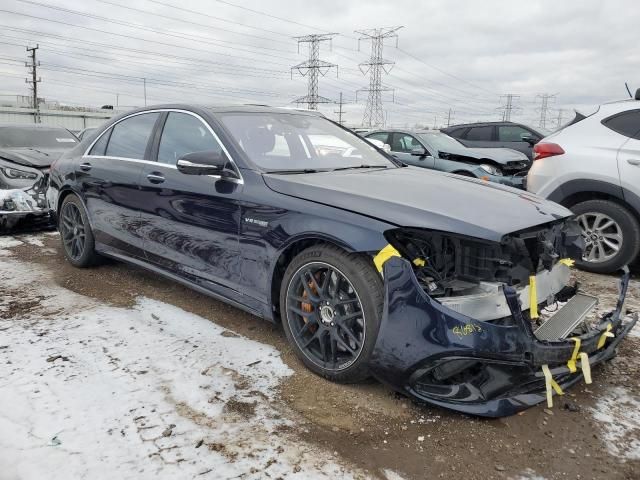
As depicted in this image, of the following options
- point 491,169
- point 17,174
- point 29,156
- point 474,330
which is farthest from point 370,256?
point 491,169

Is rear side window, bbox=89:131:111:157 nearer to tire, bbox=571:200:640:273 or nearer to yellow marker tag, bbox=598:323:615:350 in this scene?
yellow marker tag, bbox=598:323:615:350

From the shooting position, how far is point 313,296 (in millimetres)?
2826

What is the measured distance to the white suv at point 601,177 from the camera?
4.75 m

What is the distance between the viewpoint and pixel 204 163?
10.5 ft

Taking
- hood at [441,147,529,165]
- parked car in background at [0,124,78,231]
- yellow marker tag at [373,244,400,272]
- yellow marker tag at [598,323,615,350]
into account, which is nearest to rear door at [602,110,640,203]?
yellow marker tag at [598,323,615,350]

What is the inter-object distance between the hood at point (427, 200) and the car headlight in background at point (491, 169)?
6229 millimetres

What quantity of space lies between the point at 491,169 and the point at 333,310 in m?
A: 7.56

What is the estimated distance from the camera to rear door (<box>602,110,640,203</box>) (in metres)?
4.68

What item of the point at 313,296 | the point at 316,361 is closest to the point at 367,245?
the point at 313,296

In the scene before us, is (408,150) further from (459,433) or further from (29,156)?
(459,433)

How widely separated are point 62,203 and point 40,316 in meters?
1.70

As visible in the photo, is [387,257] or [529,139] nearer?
[387,257]

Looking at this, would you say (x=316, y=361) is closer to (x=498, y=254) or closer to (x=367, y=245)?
(x=367, y=245)

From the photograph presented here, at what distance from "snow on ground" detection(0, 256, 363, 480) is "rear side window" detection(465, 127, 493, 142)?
9.89 metres
